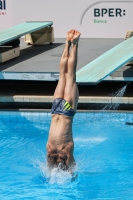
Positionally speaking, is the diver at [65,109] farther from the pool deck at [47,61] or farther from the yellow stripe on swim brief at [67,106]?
the pool deck at [47,61]

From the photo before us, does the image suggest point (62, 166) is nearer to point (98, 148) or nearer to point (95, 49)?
point (98, 148)

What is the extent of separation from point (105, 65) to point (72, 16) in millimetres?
5580

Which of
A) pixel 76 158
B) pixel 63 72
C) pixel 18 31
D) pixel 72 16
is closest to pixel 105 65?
pixel 76 158

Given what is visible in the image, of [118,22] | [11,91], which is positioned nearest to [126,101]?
[11,91]

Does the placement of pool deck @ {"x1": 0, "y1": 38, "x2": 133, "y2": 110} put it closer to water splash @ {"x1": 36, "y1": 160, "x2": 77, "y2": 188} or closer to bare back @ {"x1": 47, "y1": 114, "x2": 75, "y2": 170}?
water splash @ {"x1": 36, "y1": 160, "x2": 77, "y2": 188}

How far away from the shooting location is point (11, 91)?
9.88 metres

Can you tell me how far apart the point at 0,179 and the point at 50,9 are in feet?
26.2

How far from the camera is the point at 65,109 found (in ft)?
18.4

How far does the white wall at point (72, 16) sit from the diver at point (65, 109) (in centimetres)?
776

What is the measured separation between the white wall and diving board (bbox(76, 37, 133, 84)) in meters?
3.80

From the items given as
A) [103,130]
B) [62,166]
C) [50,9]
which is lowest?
[103,130]

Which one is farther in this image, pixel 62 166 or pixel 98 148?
pixel 98 148

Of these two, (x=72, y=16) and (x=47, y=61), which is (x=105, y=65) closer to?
(x=47, y=61)

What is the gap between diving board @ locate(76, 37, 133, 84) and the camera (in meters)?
7.56
